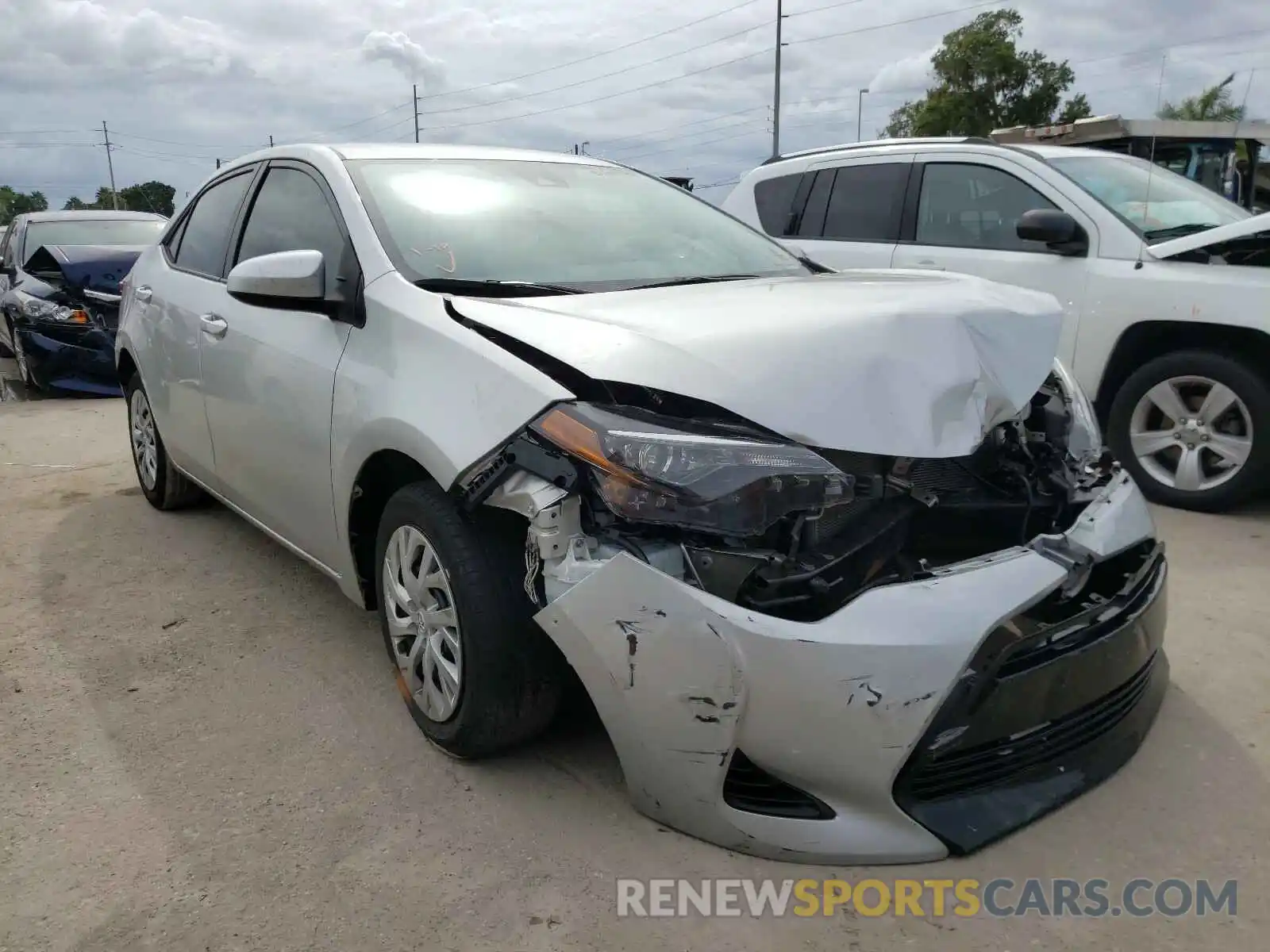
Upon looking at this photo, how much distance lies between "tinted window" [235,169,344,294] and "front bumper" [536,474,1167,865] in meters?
1.55

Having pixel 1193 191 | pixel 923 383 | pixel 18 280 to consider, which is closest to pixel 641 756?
pixel 923 383

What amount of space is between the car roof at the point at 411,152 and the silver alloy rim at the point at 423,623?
1423mm

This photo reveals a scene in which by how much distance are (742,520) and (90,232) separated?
945 centimetres

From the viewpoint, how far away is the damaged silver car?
6.56ft

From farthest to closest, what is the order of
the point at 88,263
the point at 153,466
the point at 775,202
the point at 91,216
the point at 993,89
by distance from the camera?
the point at 993,89, the point at 91,216, the point at 88,263, the point at 775,202, the point at 153,466

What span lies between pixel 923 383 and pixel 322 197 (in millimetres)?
2064

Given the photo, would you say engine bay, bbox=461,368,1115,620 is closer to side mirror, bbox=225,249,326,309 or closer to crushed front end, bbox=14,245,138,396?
side mirror, bbox=225,249,326,309

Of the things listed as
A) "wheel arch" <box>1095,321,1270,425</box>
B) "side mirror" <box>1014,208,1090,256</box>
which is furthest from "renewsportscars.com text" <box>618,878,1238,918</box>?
"side mirror" <box>1014,208,1090,256</box>

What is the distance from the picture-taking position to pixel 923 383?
222 centimetres

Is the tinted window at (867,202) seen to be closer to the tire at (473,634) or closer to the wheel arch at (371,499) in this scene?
the wheel arch at (371,499)

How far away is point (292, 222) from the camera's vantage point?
11.3 feet

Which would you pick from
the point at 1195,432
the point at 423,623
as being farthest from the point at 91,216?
the point at 1195,432

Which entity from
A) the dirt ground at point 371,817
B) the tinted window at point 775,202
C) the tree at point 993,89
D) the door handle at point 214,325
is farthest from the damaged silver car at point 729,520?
the tree at point 993,89

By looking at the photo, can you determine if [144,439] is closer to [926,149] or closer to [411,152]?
[411,152]
